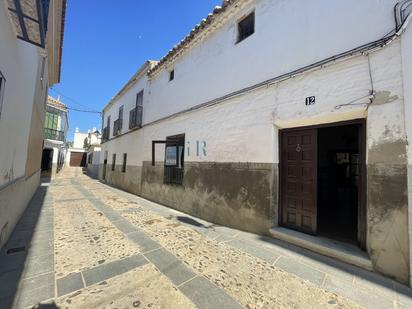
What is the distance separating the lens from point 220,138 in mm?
5129

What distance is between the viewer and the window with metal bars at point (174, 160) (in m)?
6.67

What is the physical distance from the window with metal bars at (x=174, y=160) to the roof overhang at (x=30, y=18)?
13.9 ft

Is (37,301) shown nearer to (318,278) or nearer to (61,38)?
(318,278)

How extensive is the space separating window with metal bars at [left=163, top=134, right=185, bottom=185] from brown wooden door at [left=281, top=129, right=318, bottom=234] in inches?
140

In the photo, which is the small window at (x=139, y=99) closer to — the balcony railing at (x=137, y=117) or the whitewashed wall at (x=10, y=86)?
the balcony railing at (x=137, y=117)

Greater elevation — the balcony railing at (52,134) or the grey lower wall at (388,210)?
the balcony railing at (52,134)

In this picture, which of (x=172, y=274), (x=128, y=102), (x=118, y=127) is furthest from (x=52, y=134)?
(x=172, y=274)

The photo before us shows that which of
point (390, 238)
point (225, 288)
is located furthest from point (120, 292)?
point (390, 238)

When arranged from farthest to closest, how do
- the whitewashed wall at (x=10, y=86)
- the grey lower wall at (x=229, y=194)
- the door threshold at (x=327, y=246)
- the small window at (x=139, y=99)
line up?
the small window at (x=139, y=99), the grey lower wall at (x=229, y=194), the door threshold at (x=327, y=246), the whitewashed wall at (x=10, y=86)

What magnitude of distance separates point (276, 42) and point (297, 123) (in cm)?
184

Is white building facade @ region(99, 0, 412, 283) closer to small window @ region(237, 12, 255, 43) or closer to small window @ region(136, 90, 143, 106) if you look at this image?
small window @ region(237, 12, 255, 43)

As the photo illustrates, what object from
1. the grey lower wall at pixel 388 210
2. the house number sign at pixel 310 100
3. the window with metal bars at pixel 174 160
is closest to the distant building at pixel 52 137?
the window with metal bars at pixel 174 160

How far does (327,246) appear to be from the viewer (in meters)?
3.16

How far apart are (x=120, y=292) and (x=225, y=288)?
1203 mm
